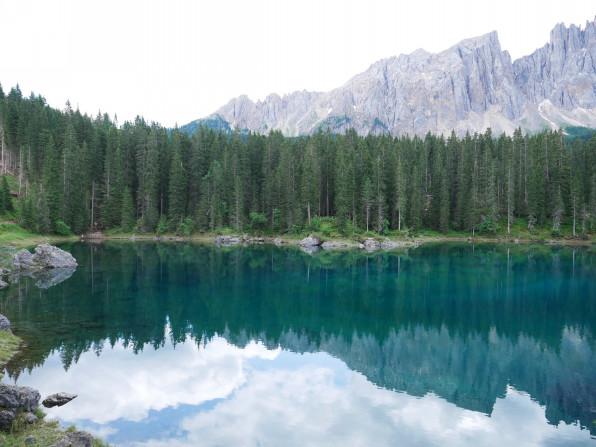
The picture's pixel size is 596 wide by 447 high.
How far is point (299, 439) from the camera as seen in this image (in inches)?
542

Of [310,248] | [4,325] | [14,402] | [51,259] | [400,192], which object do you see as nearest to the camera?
[14,402]

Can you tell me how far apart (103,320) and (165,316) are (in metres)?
4.24

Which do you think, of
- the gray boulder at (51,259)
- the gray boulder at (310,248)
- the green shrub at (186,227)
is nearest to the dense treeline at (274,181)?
the green shrub at (186,227)

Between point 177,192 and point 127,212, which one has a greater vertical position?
point 177,192

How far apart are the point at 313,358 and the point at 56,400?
1280cm

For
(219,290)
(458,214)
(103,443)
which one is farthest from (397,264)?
(458,214)

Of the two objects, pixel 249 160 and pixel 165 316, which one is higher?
pixel 249 160

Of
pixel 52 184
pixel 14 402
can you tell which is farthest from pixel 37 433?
pixel 52 184

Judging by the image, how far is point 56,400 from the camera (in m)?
15.2

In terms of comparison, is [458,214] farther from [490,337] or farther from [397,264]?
[490,337]

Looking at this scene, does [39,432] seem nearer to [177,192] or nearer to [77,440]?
[77,440]

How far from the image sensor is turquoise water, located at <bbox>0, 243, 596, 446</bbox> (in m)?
14.7

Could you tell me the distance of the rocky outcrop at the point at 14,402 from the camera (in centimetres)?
1166

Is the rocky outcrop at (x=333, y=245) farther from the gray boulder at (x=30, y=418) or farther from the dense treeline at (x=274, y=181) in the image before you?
the gray boulder at (x=30, y=418)
